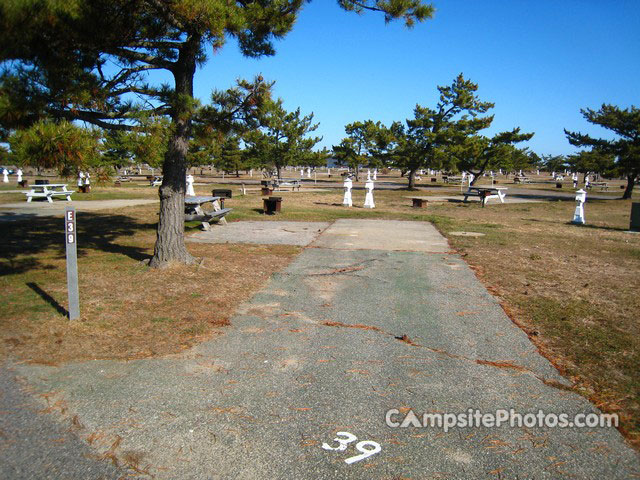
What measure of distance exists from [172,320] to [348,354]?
2.07 m

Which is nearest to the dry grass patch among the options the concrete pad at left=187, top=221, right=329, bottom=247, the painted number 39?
the concrete pad at left=187, top=221, right=329, bottom=247

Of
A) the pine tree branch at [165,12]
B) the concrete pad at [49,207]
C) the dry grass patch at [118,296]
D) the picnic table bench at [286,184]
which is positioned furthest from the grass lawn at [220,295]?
the picnic table bench at [286,184]

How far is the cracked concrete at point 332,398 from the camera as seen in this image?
2.72 metres

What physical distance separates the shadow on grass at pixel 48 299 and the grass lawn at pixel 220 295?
25 mm

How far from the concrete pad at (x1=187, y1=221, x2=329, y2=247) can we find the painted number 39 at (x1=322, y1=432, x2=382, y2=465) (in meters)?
7.12

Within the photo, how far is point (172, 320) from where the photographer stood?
200 inches

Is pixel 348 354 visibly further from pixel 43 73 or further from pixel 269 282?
pixel 43 73

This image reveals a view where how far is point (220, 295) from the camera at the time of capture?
609 centimetres

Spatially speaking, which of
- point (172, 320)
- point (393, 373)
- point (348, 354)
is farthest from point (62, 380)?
point (393, 373)

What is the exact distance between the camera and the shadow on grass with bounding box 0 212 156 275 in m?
8.02

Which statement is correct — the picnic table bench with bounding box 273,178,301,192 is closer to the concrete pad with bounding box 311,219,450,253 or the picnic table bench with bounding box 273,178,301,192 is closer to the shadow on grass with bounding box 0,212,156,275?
the concrete pad with bounding box 311,219,450,253

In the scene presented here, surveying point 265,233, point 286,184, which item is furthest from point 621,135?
point 265,233

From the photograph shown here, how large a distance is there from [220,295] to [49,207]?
529 inches

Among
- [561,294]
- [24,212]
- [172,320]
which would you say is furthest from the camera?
[24,212]
